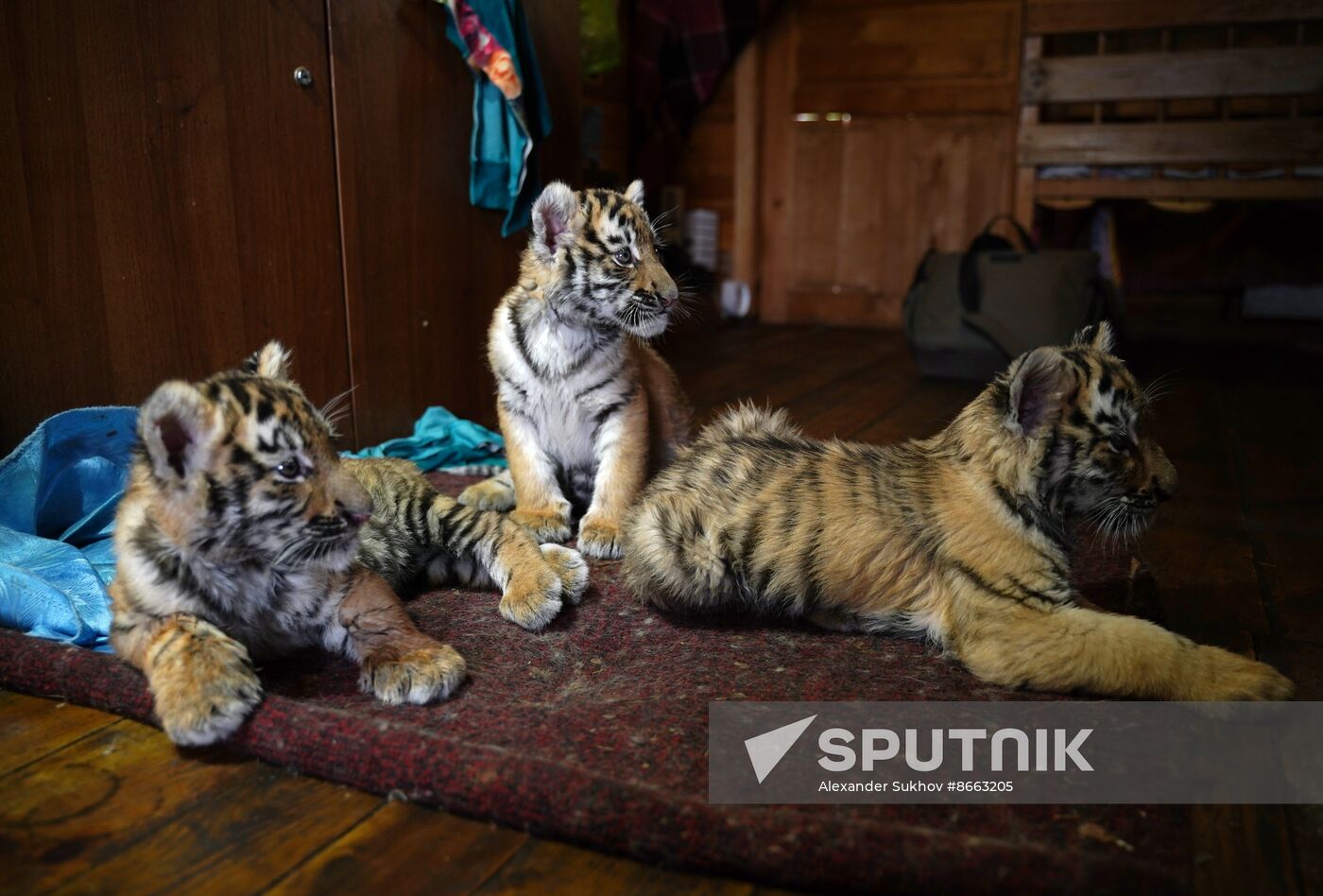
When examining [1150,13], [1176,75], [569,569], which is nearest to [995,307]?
[1176,75]

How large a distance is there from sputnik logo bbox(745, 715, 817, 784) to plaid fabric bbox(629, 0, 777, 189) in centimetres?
524

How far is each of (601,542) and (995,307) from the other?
2.81 metres

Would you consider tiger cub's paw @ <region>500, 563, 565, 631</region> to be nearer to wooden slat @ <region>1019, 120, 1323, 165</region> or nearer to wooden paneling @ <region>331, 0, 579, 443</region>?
wooden paneling @ <region>331, 0, 579, 443</region>

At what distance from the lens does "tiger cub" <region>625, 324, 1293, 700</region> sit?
1.69m

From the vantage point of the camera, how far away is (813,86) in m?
6.42

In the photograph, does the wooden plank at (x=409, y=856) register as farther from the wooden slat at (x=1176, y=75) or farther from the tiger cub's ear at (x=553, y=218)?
the wooden slat at (x=1176, y=75)

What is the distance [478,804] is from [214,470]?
24.3 inches

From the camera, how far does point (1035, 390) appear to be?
1.80 metres

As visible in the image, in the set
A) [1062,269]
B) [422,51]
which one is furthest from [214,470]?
[1062,269]

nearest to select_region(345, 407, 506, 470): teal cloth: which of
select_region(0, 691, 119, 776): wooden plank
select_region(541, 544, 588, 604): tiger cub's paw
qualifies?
select_region(541, 544, 588, 604): tiger cub's paw

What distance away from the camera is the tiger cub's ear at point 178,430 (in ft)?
4.75

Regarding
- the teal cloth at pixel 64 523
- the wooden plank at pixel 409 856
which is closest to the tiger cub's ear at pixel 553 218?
the teal cloth at pixel 64 523

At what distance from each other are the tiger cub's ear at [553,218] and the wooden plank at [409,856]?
1.53m

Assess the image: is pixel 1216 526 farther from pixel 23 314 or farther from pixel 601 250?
pixel 23 314
